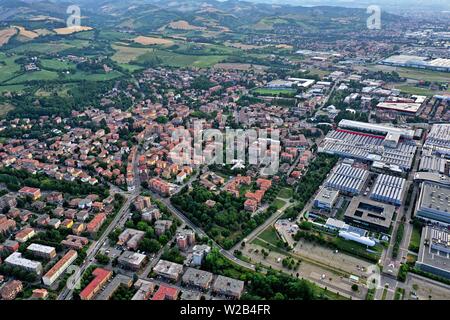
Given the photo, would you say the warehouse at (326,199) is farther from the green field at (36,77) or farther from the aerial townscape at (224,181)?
the green field at (36,77)

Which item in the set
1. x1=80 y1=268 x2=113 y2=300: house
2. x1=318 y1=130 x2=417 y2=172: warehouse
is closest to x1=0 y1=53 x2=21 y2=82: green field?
x1=80 y1=268 x2=113 y2=300: house

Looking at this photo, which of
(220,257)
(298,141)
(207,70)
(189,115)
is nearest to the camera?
(220,257)

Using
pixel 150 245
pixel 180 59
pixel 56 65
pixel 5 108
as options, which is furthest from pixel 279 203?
pixel 56 65

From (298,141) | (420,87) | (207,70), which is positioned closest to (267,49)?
(207,70)

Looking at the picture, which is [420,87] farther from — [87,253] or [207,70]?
[87,253]

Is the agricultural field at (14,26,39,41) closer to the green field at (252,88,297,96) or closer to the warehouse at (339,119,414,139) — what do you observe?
the green field at (252,88,297,96)

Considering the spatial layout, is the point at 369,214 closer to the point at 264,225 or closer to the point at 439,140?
the point at 264,225

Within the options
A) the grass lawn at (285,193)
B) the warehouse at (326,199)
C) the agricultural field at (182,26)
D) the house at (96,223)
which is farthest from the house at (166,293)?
the agricultural field at (182,26)
